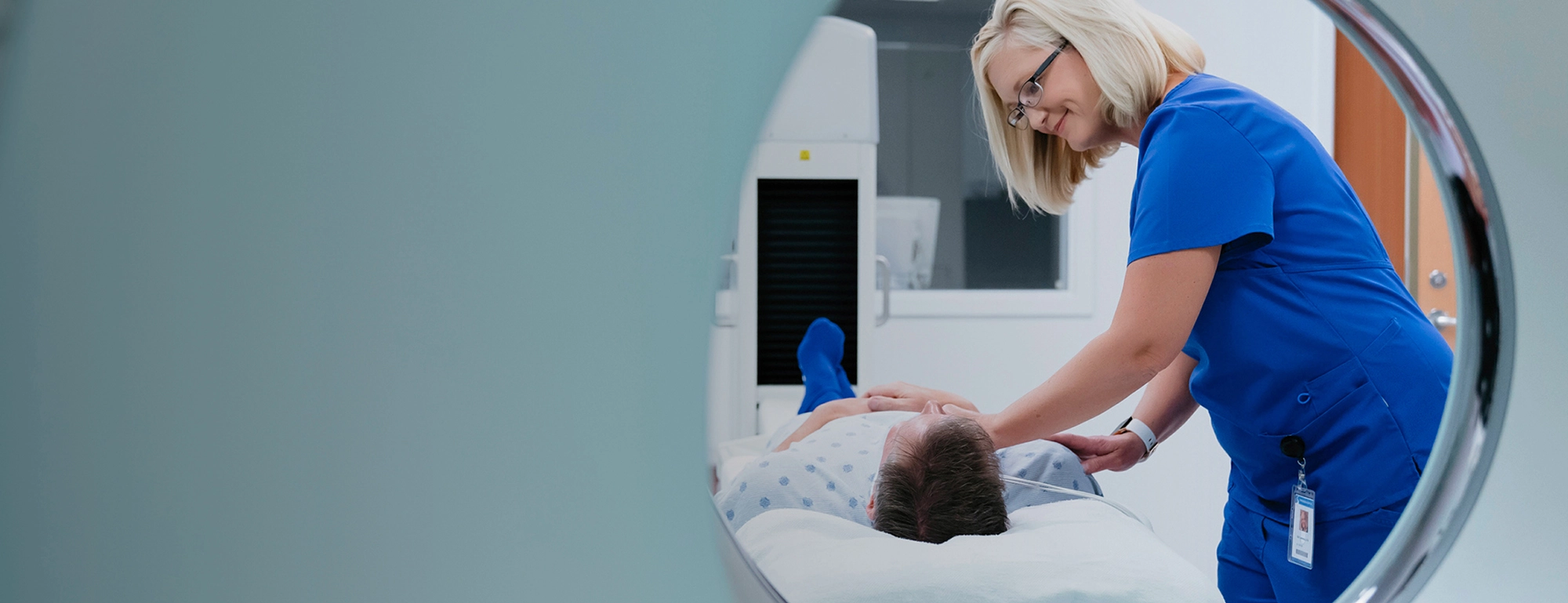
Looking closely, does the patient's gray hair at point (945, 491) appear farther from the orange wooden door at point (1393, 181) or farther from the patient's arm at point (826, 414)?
the orange wooden door at point (1393, 181)

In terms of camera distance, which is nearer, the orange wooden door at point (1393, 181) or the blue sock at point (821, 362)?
the blue sock at point (821, 362)

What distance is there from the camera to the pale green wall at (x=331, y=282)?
12.7 inches

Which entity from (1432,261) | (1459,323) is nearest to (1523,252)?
(1459,323)

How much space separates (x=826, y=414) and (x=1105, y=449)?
0.47m

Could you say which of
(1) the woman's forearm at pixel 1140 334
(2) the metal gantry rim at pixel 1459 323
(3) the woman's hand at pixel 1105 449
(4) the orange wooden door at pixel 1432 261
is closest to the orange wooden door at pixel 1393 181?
(4) the orange wooden door at pixel 1432 261

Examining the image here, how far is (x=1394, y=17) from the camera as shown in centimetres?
43

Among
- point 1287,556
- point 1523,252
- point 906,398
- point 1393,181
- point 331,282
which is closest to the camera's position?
point 331,282

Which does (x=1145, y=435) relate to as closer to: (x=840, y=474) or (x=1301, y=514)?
(x=1301, y=514)

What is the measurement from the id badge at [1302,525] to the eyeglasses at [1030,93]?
47cm

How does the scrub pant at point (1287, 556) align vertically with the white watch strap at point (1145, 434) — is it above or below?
below

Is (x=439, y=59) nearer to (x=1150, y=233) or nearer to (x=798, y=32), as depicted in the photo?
(x=798, y=32)

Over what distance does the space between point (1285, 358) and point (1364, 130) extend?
1937mm

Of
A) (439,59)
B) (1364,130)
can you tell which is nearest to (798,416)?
(439,59)

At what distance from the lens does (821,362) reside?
1.70 m
